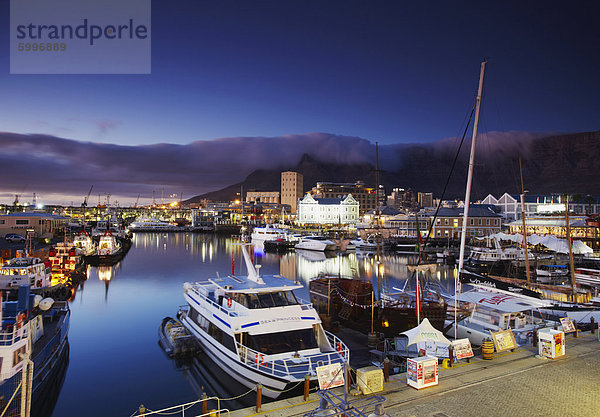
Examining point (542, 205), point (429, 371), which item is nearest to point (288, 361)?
point (429, 371)

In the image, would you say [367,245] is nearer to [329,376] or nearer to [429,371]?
[429,371]

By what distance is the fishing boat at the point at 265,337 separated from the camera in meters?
14.7

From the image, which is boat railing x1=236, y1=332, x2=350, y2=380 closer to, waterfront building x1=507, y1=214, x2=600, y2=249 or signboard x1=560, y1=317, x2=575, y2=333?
signboard x1=560, y1=317, x2=575, y2=333

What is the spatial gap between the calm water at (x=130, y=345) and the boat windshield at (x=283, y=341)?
8.40ft

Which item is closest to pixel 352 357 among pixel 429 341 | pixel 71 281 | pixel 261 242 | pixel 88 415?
pixel 429 341

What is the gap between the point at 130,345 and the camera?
24109mm

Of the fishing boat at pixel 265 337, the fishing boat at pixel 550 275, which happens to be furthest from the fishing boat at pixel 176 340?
the fishing boat at pixel 550 275

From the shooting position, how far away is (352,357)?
63.5 ft

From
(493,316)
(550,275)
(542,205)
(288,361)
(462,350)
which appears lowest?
(550,275)

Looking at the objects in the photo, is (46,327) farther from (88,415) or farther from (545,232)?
(545,232)

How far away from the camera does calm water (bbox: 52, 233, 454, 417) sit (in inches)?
663

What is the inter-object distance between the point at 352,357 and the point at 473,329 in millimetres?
8507

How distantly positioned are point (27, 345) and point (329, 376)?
35.6 feet

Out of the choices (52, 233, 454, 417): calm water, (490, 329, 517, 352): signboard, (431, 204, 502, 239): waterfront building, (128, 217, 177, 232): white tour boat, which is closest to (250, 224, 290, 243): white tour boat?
(52, 233, 454, 417): calm water
